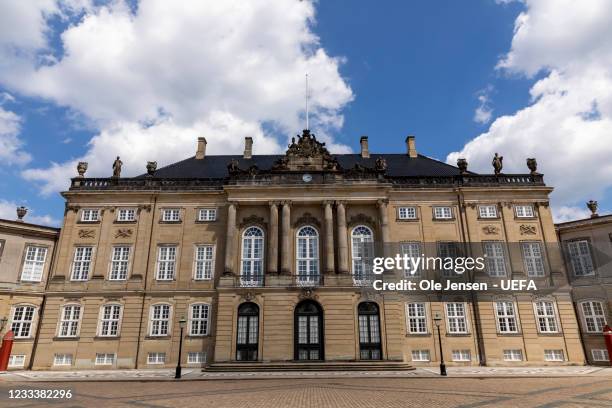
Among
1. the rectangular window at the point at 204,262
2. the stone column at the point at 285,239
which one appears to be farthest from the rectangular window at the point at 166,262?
the stone column at the point at 285,239

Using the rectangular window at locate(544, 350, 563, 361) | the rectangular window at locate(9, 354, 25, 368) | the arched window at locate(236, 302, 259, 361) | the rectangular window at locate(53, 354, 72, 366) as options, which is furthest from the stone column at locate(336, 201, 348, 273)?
the rectangular window at locate(9, 354, 25, 368)

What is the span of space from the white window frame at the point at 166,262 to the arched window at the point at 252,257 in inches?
213

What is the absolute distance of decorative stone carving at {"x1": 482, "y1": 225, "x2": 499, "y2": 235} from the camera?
31141 mm

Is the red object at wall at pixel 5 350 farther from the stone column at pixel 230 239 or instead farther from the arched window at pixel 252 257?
the arched window at pixel 252 257

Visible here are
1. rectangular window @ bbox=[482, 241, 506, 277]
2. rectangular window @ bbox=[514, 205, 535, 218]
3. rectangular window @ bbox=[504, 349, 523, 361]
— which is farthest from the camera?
rectangular window @ bbox=[514, 205, 535, 218]

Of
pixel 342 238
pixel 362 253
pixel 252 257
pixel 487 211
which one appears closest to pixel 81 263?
pixel 252 257

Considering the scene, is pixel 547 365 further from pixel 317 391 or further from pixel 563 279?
pixel 317 391

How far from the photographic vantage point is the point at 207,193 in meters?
32.3

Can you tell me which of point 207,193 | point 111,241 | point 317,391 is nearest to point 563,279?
point 317,391

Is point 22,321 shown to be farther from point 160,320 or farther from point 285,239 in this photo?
point 285,239

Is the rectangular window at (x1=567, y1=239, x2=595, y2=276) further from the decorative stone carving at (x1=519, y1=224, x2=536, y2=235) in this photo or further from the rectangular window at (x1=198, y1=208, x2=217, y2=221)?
the rectangular window at (x1=198, y1=208, x2=217, y2=221)

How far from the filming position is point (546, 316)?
2892cm

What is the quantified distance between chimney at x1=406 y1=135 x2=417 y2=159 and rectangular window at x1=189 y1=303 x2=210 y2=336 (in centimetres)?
2357

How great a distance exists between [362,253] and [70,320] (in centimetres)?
2216
